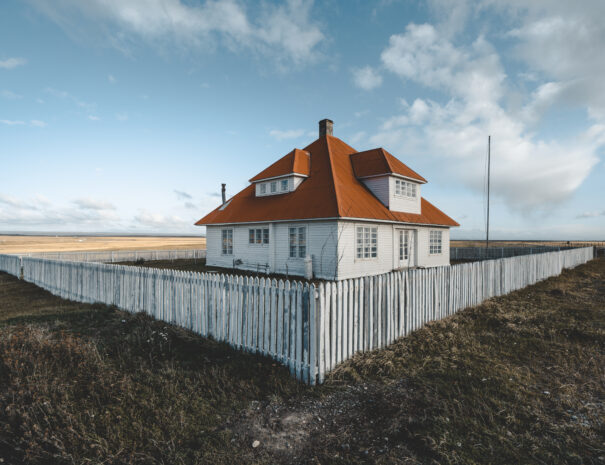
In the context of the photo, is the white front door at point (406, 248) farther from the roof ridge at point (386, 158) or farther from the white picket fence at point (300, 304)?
the white picket fence at point (300, 304)

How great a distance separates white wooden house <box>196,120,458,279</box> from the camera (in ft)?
48.5

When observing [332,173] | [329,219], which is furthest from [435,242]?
[329,219]

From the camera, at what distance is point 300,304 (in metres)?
4.95

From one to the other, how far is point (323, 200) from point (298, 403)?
11.8 meters

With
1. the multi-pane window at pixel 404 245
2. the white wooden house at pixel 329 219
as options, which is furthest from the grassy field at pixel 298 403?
the multi-pane window at pixel 404 245

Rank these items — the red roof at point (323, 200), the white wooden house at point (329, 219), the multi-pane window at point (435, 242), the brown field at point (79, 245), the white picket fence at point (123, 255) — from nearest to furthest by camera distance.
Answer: the white wooden house at point (329, 219)
the red roof at point (323, 200)
the multi-pane window at point (435, 242)
the white picket fence at point (123, 255)
the brown field at point (79, 245)

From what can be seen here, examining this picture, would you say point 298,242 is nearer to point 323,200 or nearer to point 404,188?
point 323,200

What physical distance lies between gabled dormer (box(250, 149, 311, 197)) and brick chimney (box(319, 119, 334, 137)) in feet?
9.01

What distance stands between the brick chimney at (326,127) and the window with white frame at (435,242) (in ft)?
31.9

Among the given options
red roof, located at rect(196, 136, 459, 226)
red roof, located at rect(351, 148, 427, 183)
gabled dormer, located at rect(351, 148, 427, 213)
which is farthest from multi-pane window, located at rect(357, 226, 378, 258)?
red roof, located at rect(351, 148, 427, 183)

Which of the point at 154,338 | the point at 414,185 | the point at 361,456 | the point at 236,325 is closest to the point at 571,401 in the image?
the point at 361,456

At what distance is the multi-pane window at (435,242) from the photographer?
67.0ft

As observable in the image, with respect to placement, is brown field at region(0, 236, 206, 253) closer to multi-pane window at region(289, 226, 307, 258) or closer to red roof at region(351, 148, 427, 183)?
multi-pane window at region(289, 226, 307, 258)

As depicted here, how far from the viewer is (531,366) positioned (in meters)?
5.27
